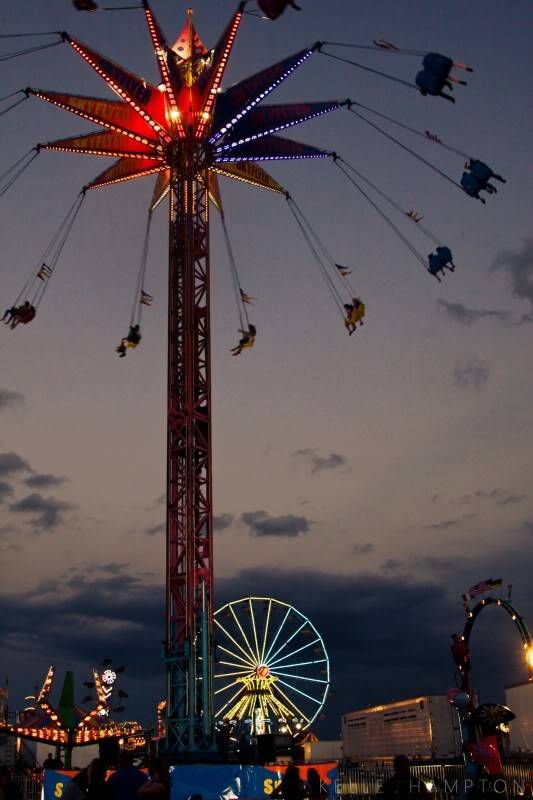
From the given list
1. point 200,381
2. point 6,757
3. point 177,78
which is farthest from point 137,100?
point 6,757

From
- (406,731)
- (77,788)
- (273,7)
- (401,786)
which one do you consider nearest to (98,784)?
(77,788)

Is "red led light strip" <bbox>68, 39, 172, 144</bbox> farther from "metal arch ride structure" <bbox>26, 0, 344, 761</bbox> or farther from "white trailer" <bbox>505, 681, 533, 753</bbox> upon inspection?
"white trailer" <bbox>505, 681, 533, 753</bbox>

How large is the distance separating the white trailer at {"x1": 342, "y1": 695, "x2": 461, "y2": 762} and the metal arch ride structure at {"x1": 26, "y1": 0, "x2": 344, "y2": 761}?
31.5 m

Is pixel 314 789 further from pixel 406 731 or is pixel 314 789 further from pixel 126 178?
pixel 406 731

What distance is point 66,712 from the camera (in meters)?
35.8

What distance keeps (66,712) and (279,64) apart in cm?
2533

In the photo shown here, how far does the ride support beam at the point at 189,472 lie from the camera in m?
27.9

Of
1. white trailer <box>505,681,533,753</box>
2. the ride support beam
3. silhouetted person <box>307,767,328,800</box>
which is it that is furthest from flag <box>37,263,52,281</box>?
white trailer <box>505,681,533,753</box>

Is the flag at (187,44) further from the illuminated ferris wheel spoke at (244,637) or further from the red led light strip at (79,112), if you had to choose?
the illuminated ferris wheel spoke at (244,637)

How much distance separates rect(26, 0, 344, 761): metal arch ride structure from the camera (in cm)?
2850

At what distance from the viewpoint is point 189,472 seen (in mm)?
29656

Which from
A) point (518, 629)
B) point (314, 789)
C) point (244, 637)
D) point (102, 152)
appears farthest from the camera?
point (244, 637)

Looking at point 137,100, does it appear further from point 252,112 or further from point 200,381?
point 200,381

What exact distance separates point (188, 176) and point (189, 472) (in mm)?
10546
